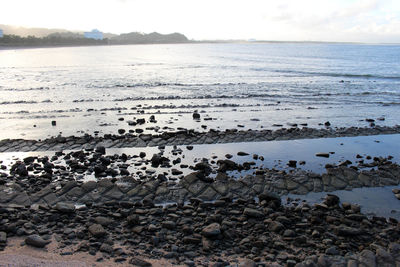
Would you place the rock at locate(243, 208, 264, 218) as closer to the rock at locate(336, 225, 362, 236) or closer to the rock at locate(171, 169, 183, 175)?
the rock at locate(336, 225, 362, 236)

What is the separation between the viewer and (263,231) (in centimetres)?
650

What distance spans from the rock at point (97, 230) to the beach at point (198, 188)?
2 centimetres

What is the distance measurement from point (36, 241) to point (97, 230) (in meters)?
1.03

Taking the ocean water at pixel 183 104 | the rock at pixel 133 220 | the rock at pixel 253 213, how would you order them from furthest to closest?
1. the ocean water at pixel 183 104
2. the rock at pixel 253 213
3. the rock at pixel 133 220

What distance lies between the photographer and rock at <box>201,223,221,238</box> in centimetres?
621

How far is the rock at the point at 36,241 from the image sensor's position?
5.90 metres

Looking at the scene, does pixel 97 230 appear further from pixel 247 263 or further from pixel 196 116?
pixel 196 116

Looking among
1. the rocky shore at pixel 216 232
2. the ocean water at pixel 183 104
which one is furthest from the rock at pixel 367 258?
the ocean water at pixel 183 104

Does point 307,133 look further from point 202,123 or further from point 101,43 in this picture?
point 101,43

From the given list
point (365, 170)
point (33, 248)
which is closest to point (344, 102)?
point (365, 170)

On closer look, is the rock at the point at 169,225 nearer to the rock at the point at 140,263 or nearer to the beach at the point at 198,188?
the beach at the point at 198,188

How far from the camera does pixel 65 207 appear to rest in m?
7.17

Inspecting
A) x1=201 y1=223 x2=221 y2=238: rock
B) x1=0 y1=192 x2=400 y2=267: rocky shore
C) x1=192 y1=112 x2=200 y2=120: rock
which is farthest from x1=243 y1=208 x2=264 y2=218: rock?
x1=192 y1=112 x2=200 y2=120: rock

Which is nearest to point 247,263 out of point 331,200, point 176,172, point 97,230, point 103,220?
point 97,230
